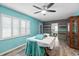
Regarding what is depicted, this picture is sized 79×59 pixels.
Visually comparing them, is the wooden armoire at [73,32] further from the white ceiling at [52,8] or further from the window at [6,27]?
the window at [6,27]

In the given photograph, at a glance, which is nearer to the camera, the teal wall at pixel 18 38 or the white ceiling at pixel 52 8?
the white ceiling at pixel 52 8

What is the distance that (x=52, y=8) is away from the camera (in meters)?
1.47

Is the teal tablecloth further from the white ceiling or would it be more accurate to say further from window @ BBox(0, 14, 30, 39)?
the white ceiling

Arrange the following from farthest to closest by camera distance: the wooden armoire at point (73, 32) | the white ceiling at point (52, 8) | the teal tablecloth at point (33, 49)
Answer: the wooden armoire at point (73, 32)
the teal tablecloth at point (33, 49)
the white ceiling at point (52, 8)

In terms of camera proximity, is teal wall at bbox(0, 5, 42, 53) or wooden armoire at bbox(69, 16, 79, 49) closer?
teal wall at bbox(0, 5, 42, 53)

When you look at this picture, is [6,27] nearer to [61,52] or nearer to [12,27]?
[12,27]

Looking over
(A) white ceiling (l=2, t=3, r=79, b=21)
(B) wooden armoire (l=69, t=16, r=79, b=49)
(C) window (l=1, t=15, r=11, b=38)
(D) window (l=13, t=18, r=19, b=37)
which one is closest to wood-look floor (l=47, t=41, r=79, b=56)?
(B) wooden armoire (l=69, t=16, r=79, b=49)

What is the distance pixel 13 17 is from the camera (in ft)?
5.13

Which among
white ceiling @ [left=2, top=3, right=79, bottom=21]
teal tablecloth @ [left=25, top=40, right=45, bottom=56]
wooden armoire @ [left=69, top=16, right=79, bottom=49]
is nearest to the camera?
white ceiling @ [left=2, top=3, right=79, bottom=21]

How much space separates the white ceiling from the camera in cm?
140

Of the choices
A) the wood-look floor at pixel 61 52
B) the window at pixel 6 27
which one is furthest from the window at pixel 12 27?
the wood-look floor at pixel 61 52

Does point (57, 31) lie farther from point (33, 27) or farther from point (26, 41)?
point (26, 41)

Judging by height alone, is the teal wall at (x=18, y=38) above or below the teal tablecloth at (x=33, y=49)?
above

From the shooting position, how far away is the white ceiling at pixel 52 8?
1399 millimetres
